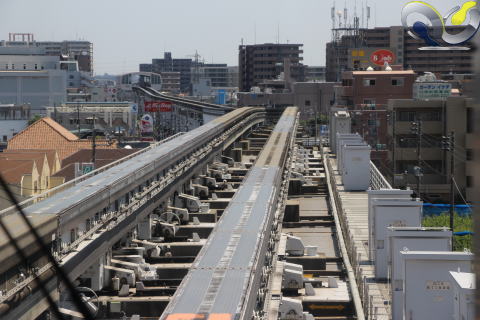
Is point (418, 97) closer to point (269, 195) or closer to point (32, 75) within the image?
point (269, 195)

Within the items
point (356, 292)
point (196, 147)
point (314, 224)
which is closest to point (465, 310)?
point (356, 292)

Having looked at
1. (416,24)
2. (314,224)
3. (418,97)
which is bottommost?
(314,224)

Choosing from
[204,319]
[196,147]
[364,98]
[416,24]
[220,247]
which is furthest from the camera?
[364,98]

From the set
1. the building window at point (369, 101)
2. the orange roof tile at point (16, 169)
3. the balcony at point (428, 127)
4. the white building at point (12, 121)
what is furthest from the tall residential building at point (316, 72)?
the orange roof tile at point (16, 169)

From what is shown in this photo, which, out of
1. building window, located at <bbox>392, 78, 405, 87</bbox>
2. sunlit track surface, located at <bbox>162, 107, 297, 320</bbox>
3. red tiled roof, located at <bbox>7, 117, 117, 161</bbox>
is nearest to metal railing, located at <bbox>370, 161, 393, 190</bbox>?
sunlit track surface, located at <bbox>162, 107, 297, 320</bbox>

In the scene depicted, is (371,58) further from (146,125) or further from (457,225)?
(457,225)

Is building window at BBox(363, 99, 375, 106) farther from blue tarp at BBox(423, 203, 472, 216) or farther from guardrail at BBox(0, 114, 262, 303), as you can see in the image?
blue tarp at BBox(423, 203, 472, 216)

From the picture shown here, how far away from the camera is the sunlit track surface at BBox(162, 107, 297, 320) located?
597cm

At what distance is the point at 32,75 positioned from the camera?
69938 mm

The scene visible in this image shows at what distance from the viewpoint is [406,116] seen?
2589cm

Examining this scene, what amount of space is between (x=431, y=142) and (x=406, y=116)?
43.0 inches

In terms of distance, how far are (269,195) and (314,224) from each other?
395 centimetres

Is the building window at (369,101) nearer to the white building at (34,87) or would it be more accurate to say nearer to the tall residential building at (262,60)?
the white building at (34,87)

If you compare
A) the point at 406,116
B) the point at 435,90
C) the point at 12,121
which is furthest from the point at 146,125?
the point at 435,90
